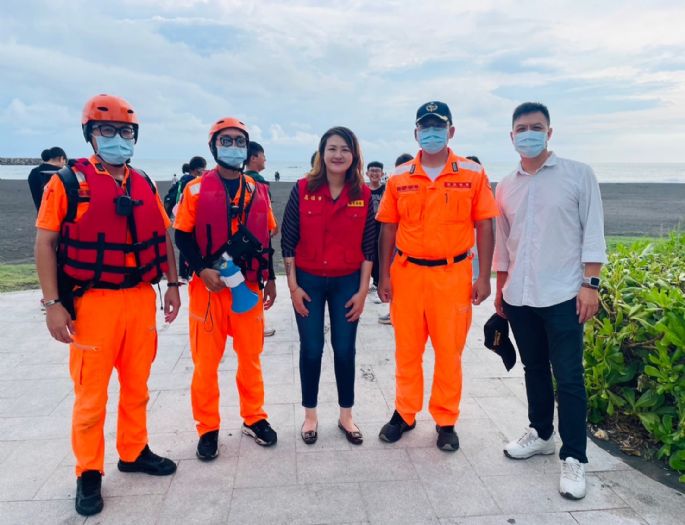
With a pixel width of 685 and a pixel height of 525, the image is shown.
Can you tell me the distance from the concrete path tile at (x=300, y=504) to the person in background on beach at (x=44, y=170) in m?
4.40

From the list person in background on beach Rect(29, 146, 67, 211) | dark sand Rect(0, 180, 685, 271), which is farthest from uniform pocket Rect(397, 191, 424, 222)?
dark sand Rect(0, 180, 685, 271)

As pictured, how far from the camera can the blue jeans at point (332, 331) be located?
10.6ft

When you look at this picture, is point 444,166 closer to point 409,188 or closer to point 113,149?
point 409,188

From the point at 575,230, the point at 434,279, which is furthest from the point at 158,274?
the point at 575,230

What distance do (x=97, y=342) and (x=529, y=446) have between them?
2.78 meters

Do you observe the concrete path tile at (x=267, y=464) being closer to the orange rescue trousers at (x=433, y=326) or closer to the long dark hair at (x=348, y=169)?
the orange rescue trousers at (x=433, y=326)

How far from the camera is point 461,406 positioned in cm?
389

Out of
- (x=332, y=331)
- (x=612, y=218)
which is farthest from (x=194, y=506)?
(x=612, y=218)

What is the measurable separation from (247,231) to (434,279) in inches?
49.6

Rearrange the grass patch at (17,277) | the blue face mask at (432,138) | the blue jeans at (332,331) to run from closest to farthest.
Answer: the blue face mask at (432,138) < the blue jeans at (332,331) < the grass patch at (17,277)

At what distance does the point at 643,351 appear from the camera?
316 cm

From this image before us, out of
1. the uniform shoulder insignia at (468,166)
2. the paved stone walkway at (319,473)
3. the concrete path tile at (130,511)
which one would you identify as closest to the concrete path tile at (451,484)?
the paved stone walkway at (319,473)

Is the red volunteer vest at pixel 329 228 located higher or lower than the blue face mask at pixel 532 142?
lower

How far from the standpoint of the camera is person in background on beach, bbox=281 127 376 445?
313 centimetres
